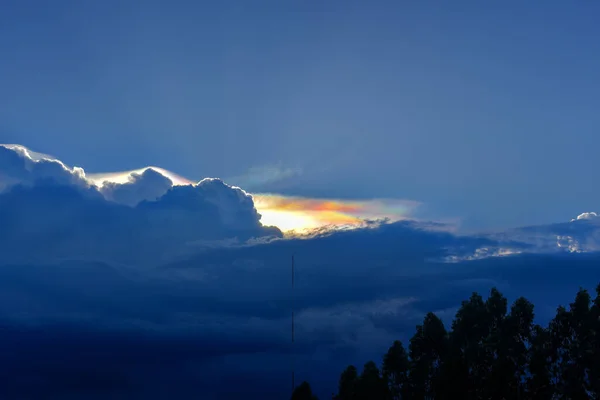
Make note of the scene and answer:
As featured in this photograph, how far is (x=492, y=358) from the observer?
90375 mm

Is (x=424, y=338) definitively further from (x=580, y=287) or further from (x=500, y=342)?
(x=580, y=287)

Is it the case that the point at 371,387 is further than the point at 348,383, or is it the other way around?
the point at 348,383

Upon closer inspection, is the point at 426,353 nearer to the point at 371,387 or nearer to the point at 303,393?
the point at 371,387

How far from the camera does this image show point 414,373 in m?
95.4

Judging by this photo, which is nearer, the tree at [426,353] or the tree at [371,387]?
the tree at [371,387]

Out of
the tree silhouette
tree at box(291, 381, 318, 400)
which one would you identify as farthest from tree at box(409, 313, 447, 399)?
tree at box(291, 381, 318, 400)

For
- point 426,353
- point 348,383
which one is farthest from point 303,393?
point 426,353

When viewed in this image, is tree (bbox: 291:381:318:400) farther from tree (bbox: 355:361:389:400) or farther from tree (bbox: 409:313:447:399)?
tree (bbox: 409:313:447:399)

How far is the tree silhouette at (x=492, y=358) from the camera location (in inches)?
3258

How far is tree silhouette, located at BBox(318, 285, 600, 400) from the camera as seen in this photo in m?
82.8

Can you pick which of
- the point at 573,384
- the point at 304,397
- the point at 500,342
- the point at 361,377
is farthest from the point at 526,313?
the point at 304,397

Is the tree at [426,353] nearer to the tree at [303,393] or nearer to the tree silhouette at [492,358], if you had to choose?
the tree silhouette at [492,358]

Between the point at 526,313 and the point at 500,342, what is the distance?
5053 millimetres

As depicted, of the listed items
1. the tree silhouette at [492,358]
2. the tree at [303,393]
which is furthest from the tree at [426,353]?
the tree at [303,393]
